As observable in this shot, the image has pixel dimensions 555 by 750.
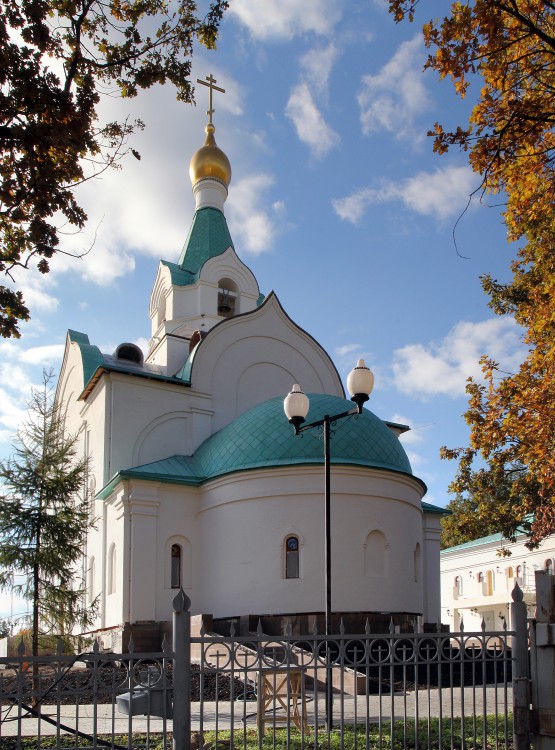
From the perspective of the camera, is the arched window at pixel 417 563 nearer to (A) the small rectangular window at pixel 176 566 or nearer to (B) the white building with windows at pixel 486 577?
(A) the small rectangular window at pixel 176 566

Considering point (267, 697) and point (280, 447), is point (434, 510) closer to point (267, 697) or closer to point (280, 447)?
point (280, 447)

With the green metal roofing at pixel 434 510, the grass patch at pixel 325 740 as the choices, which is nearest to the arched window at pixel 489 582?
the green metal roofing at pixel 434 510

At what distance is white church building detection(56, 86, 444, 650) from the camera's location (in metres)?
17.5

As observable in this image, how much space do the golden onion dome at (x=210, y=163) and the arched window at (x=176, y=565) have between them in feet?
47.1

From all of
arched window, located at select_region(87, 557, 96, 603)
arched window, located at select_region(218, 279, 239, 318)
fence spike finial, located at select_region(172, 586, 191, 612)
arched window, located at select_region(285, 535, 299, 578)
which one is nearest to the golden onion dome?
arched window, located at select_region(218, 279, 239, 318)

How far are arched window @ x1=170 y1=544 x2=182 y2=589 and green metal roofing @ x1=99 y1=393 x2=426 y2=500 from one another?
65.2 inches

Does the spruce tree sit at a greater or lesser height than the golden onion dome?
lesser

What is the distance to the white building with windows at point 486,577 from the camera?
1309 inches

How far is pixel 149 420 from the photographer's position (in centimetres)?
2127

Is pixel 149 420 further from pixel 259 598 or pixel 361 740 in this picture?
pixel 361 740

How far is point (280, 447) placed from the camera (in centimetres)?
1825

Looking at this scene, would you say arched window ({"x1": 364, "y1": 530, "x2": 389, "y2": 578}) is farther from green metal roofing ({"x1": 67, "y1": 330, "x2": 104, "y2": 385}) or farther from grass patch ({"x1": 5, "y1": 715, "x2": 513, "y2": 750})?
green metal roofing ({"x1": 67, "y1": 330, "x2": 104, "y2": 385})

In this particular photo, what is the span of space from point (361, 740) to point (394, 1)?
6.82m

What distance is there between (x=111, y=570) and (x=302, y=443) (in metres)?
6.23
